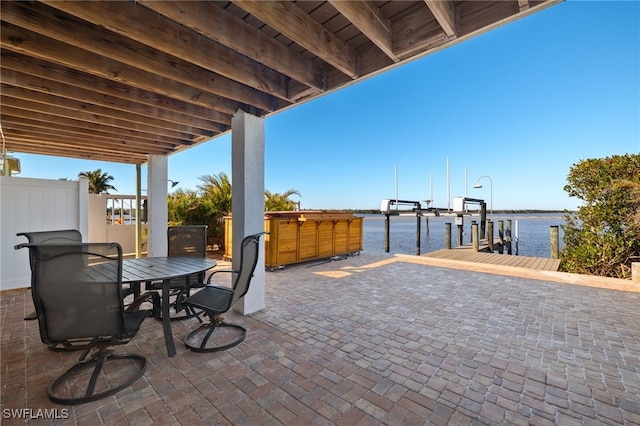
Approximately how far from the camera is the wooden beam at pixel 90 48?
6.36 ft

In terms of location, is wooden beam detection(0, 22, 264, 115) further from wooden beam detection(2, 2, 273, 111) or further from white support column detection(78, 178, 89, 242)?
white support column detection(78, 178, 89, 242)

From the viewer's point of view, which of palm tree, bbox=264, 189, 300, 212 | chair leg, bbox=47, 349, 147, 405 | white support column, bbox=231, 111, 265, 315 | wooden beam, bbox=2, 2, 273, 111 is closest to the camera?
chair leg, bbox=47, 349, 147, 405

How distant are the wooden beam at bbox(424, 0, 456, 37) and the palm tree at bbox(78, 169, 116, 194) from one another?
2577 cm

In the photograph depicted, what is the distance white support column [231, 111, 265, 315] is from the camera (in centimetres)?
339

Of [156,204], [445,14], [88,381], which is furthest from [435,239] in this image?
[88,381]

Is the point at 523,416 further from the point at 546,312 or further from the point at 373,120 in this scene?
the point at 373,120

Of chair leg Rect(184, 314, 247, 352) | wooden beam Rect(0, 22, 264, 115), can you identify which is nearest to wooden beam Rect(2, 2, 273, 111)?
wooden beam Rect(0, 22, 264, 115)

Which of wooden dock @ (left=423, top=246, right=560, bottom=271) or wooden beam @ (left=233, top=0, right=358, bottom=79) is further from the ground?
wooden beam @ (left=233, top=0, right=358, bottom=79)

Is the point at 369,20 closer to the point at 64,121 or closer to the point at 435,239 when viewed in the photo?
the point at 64,121

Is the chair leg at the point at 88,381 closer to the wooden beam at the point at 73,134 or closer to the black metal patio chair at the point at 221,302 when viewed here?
the black metal patio chair at the point at 221,302

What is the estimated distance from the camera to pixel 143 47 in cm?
247

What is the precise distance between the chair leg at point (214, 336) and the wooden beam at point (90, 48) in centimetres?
246

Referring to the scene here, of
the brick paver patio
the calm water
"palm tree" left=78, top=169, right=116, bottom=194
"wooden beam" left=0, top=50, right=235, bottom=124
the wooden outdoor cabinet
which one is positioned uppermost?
"palm tree" left=78, top=169, right=116, bottom=194

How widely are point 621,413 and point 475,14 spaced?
2.89m
